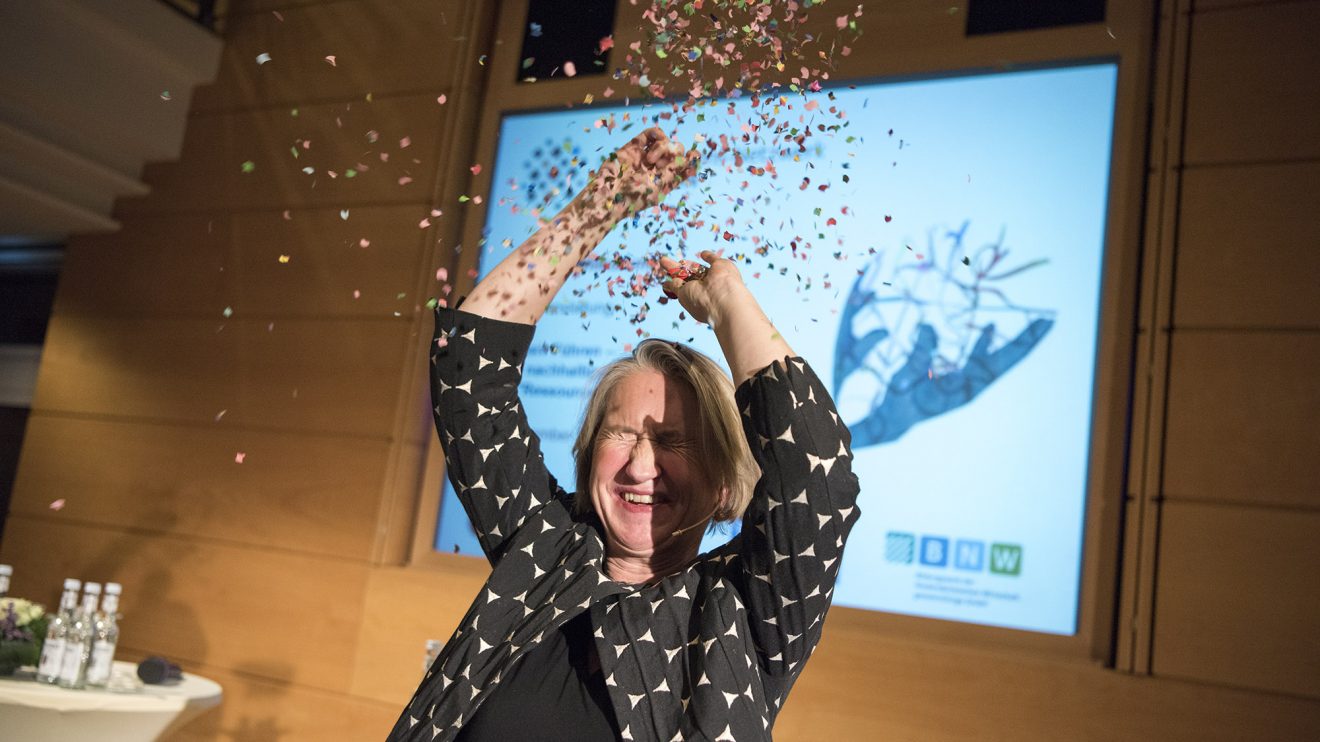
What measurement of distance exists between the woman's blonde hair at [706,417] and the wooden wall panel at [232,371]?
2554 millimetres

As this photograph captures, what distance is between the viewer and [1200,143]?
3.21 metres

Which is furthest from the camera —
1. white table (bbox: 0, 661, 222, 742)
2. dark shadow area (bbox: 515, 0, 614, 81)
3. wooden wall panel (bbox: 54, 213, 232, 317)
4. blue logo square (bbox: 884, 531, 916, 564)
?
wooden wall panel (bbox: 54, 213, 232, 317)

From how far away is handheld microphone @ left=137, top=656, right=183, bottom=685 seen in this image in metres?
3.24

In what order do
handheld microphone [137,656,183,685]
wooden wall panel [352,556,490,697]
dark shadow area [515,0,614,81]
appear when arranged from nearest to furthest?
handheld microphone [137,656,183,685], wooden wall panel [352,556,490,697], dark shadow area [515,0,614,81]

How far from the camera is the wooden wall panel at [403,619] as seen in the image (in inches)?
150

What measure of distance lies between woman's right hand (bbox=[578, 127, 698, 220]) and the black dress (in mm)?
265

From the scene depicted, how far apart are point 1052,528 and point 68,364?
407cm

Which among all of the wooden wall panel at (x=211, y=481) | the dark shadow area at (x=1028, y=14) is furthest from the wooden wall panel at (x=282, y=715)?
the dark shadow area at (x=1028, y=14)

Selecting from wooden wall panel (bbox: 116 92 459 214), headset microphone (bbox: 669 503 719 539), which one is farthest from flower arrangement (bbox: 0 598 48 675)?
headset microphone (bbox: 669 503 719 539)

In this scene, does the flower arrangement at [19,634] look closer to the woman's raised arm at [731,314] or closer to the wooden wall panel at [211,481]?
the wooden wall panel at [211,481]

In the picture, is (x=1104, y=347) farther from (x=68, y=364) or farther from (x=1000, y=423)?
(x=68, y=364)

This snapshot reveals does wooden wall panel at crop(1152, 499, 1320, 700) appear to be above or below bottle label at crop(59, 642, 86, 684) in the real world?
above

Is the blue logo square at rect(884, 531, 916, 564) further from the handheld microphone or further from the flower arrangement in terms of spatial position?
the flower arrangement

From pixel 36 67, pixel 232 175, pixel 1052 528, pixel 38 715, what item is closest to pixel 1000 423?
pixel 1052 528
